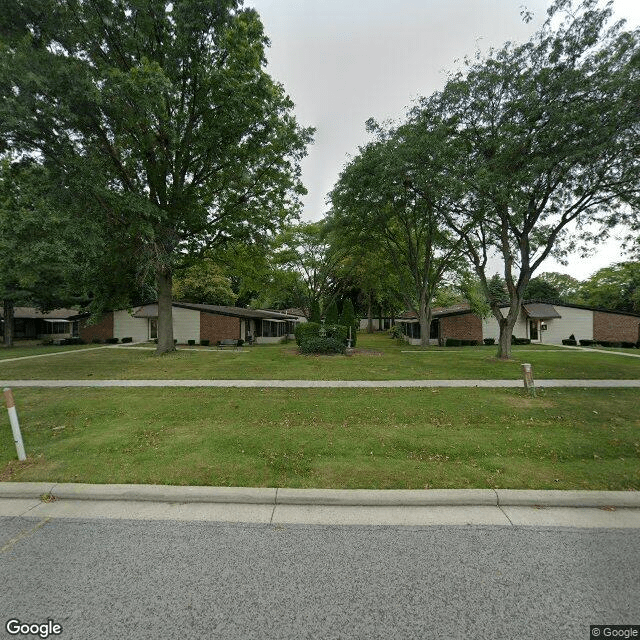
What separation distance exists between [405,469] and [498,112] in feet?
50.9

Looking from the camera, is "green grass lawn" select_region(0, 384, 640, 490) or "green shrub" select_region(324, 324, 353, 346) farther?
"green shrub" select_region(324, 324, 353, 346)

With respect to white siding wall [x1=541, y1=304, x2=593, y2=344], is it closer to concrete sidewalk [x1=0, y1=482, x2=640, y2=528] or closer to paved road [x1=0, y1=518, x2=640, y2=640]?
concrete sidewalk [x1=0, y1=482, x2=640, y2=528]

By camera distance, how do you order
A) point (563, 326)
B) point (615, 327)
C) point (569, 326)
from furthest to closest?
point (563, 326) < point (569, 326) < point (615, 327)

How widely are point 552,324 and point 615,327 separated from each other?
16.5 ft

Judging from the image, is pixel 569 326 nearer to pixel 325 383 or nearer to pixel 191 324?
pixel 325 383

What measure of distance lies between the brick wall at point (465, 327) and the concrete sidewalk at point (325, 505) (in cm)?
2877

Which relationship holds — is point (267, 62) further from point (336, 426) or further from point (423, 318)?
point (423, 318)

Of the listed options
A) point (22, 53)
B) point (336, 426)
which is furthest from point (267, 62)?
point (336, 426)

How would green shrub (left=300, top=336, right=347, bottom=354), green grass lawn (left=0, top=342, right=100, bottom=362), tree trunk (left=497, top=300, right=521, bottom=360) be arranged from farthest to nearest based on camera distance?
green grass lawn (left=0, top=342, right=100, bottom=362), green shrub (left=300, top=336, right=347, bottom=354), tree trunk (left=497, top=300, right=521, bottom=360)

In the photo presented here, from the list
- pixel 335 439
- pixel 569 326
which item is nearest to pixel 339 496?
pixel 335 439

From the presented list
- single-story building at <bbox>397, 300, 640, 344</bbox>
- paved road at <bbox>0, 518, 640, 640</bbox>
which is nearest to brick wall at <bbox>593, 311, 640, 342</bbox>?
single-story building at <bbox>397, 300, 640, 344</bbox>

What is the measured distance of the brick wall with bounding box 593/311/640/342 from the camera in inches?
1172

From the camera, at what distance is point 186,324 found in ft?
98.2

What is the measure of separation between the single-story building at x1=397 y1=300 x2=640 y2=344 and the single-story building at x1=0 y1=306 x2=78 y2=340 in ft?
134
